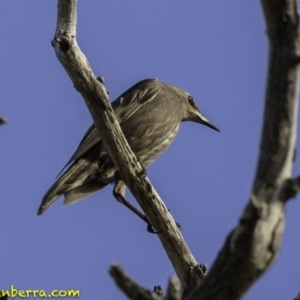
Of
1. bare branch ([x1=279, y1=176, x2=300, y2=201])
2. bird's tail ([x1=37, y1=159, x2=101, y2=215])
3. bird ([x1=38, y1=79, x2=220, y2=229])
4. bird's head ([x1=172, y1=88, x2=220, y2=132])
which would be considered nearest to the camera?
bare branch ([x1=279, y1=176, x2=300, y2=201])

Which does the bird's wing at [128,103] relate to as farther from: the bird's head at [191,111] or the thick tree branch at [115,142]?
the thick tree branch at [115,142]

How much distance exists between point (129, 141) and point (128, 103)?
0.56 m

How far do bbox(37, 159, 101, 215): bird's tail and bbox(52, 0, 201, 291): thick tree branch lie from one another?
1.39 metres

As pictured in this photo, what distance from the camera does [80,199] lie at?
788cm

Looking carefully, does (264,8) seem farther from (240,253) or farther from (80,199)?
(80,199)

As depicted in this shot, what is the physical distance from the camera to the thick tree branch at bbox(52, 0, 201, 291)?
5379 mm

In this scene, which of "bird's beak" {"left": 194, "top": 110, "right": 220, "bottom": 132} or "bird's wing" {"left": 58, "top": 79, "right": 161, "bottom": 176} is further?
"bird's beak" {"left": 194, "top": 110, "right": 220, "bottom": 132}

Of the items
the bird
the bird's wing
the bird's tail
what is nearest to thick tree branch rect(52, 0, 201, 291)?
the bird

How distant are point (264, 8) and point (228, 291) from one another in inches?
43.8

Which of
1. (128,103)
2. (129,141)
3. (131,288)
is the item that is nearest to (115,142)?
(129,141)

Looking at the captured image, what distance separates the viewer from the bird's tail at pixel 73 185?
761 cm

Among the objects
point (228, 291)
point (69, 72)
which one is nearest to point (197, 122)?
point (69, 72)

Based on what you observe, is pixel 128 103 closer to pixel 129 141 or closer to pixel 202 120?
pixel 129 141

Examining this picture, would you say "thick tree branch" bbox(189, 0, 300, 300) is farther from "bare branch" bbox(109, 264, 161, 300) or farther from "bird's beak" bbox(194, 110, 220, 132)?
"bird's beak" bbox(194, 110, 220, 132)
